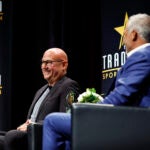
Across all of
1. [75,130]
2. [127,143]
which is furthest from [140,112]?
[75,130]

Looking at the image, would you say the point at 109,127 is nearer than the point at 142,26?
Yes

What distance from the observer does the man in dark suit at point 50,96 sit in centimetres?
386

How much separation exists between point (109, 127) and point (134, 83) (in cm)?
28

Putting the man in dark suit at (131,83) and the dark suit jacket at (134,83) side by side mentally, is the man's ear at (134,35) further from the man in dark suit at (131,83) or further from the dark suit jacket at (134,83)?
the dark suit jacket at (134,83)

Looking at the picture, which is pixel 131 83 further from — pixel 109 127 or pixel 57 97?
pixel 57 97

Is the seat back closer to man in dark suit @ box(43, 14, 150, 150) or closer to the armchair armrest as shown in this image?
man in dark suit @ box(43, 14, 150, 150)

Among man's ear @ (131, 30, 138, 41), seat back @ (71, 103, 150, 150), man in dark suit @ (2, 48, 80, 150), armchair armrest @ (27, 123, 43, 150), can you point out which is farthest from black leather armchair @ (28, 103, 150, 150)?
man in dark suit @ (2, 48, 80, 150)

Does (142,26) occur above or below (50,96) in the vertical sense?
above

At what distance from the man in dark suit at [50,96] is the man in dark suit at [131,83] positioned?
2.71 ft

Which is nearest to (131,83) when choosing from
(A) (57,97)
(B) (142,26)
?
(B) (142,26)

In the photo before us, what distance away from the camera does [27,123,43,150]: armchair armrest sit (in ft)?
11.1

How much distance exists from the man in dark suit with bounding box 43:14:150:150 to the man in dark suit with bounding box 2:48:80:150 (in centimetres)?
83

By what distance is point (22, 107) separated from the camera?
18.1ft

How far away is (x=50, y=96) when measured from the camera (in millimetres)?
4137
